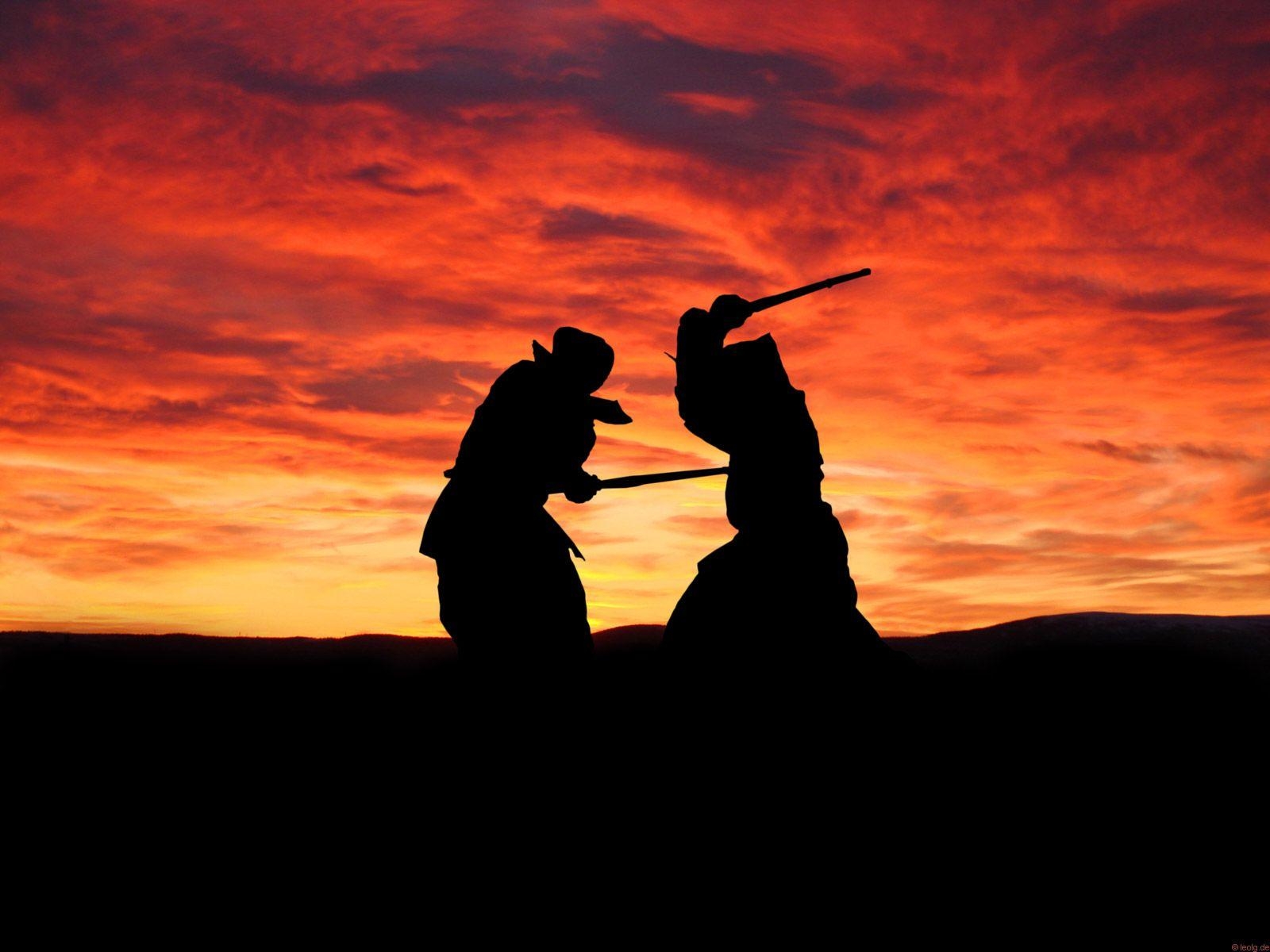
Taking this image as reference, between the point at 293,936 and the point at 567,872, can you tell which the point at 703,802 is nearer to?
the point at 567,872

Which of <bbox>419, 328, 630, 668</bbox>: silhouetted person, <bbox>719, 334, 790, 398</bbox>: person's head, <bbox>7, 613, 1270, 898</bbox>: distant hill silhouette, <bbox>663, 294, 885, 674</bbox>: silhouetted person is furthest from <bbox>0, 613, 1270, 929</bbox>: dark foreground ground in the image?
<bbox>719, 334, 790, 398</bbox>: person's head

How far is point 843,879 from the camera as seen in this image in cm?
768

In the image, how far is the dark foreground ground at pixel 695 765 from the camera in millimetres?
7969

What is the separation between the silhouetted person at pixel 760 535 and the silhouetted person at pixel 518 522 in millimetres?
790

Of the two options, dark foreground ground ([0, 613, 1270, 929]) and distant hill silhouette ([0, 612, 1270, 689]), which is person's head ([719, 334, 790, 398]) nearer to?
dark foreground ground ([0, 613, 1270, 929])

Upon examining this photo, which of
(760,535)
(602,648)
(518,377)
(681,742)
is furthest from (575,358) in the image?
(602,648)

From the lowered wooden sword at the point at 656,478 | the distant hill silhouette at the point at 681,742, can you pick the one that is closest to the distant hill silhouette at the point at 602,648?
the distant hill silhouette at the point at 681,742

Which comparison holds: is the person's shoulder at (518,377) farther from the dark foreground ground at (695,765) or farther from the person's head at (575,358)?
the dark foreground ground at (695,765)

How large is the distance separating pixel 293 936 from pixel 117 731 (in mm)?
4775

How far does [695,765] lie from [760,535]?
172 cm

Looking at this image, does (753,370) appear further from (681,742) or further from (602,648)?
(602,648)

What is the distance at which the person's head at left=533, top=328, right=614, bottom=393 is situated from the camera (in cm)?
894

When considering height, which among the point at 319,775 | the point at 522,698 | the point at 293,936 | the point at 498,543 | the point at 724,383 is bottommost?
the point at 293,936

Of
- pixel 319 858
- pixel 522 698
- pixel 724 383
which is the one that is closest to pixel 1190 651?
pixel 724 383
